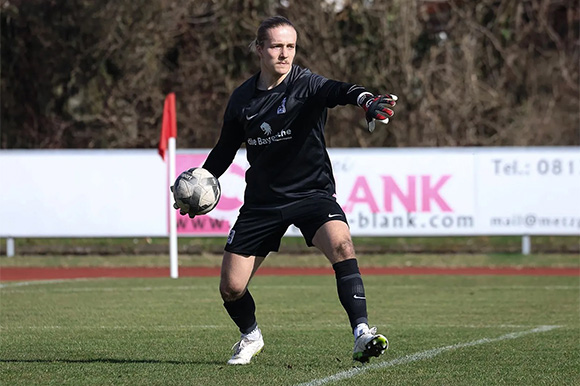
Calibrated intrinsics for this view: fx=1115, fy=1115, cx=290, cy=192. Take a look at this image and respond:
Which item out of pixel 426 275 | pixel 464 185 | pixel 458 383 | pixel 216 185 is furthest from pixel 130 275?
pixel 458 383

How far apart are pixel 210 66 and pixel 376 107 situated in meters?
22.2

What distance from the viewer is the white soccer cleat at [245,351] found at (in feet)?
23.4

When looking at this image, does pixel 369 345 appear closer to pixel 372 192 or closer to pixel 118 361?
pixel 118 361

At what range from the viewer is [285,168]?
6.82 metres

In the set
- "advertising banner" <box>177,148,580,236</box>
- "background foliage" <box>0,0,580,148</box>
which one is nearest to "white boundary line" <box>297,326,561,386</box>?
"advertising banner" <box>177,148,580,236</box>

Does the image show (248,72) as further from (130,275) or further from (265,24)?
(265,24)

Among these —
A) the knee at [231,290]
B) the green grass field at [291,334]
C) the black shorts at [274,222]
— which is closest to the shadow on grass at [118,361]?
the green grass field at [291,334]

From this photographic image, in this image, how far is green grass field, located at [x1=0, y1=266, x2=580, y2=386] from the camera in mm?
6645

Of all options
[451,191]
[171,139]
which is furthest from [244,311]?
[451,191]

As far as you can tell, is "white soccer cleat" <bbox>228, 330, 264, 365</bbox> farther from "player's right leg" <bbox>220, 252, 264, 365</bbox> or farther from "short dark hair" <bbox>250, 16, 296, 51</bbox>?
"short dark hair" <bbox>250, 16, 296, 51</bbox>

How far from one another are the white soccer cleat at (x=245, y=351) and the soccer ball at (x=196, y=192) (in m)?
0.90

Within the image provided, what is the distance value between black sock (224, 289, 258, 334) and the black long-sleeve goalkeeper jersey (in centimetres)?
65

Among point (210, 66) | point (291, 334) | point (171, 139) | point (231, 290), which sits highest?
point (210, 66)

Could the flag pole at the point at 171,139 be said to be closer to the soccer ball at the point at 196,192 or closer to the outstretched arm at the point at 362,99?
the soccer ball at the point at 196,192
